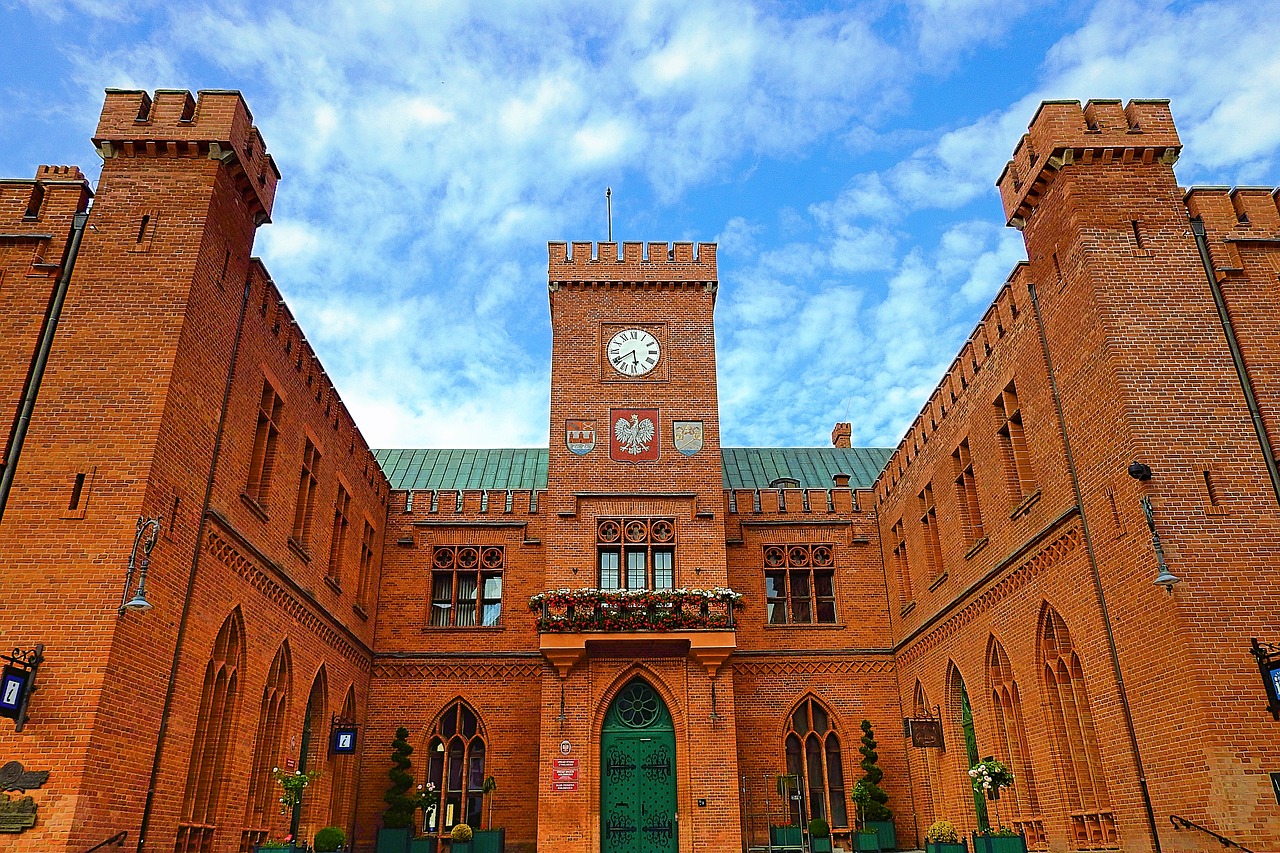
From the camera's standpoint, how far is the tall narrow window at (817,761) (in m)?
25.1

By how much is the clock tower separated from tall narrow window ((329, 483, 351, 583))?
516 centimetres

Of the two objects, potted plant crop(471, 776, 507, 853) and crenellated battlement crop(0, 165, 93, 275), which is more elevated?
crenellated battlement crop(0, 165, 93, 275)

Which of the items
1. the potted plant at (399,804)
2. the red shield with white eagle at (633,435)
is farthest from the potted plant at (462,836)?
the red shield with white eagle at (633,435)

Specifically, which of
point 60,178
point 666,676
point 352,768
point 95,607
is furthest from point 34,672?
point 666,676

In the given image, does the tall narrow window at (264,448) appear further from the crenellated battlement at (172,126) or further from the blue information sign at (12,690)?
the blue information sign at (12,690)

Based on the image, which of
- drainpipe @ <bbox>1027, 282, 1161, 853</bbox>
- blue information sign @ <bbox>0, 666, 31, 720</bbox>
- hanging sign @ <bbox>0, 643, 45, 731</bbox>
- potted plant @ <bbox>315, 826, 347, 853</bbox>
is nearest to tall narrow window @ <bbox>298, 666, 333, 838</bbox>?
potted plant @ <bbox>315, 826, 347, 853</bbox>

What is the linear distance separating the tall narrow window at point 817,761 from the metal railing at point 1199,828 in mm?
12928

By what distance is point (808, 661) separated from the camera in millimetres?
26688

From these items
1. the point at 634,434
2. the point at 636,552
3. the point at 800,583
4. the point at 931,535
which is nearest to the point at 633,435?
the point at 634,434

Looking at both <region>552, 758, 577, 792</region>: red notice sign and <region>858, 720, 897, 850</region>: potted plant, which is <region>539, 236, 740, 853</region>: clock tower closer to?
<region>552, 758, 577, 792</region>: red notice sign

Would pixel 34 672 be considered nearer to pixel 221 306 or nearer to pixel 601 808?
pixel 221 306

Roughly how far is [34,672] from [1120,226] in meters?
17.3

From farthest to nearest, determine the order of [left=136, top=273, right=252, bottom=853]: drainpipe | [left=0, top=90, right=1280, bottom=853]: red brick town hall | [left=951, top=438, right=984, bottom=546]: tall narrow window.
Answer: [left=951, top=438, right=984, bottom=546]: tall narrow window → [left=136, top=273, right=252, bottom=853]: drainpipe → [left=0, top=90, right=1280, bottom=853]: red brick town hall

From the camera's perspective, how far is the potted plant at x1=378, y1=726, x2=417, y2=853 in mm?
22469
